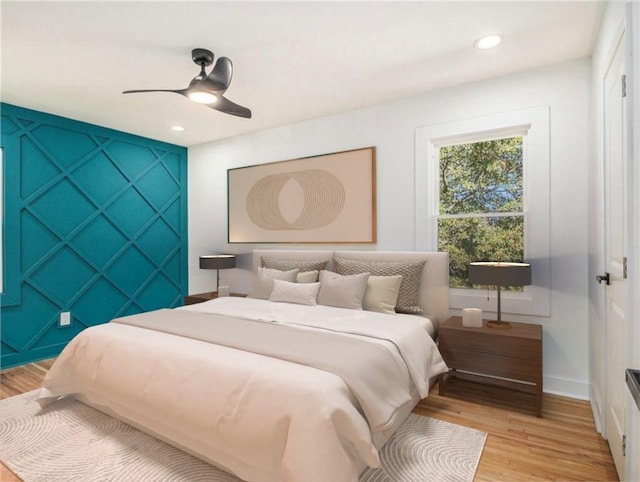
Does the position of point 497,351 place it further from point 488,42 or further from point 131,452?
point 131,452

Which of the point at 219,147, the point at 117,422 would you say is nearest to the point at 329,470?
the point at 117,422

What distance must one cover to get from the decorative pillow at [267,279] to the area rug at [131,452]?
1618 mm

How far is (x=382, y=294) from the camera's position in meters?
3.12

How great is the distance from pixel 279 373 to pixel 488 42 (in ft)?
8.48

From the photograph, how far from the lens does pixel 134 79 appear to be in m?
3.08

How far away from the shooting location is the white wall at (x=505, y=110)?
2.80 meters

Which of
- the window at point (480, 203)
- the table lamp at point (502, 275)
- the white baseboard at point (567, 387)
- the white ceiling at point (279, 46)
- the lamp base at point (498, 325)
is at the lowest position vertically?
the white baseboard at point (567, 387)

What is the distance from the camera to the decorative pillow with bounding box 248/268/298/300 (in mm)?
3650

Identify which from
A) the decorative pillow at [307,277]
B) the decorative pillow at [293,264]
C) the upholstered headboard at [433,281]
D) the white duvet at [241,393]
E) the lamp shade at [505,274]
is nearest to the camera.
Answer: the white duvet at [241,393]

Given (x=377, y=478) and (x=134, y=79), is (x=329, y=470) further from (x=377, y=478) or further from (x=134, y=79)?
(x=134, y=79)

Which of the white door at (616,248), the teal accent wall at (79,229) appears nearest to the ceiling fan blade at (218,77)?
the white door at (616,248)

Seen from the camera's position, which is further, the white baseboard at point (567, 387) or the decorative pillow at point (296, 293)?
the decorative pillow at point (296, 293)

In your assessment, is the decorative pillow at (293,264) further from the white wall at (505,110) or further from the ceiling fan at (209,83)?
the ceiling fan at (209,83)

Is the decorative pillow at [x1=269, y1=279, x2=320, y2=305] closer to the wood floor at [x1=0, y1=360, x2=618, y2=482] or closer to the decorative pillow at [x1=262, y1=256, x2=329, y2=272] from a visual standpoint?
the decorative pillow at [x1=262, y1=256, x2=329, y2=272]
